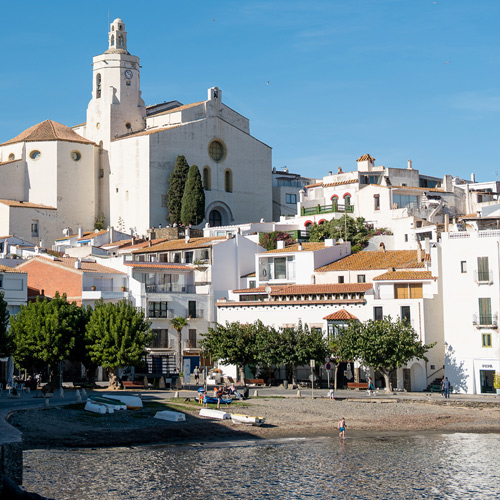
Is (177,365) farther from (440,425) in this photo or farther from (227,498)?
(227,498)

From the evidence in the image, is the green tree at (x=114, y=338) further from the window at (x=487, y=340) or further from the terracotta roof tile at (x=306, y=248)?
the window at (x=487, y=340)

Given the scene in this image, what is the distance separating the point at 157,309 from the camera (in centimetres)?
6253

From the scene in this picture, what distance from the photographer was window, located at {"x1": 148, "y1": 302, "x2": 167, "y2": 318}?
6234 centimetres

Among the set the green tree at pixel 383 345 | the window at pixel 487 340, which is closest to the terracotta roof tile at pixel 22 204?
the green tree at pixel 383 345

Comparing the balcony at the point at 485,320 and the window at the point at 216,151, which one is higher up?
the window at the point at 216,151

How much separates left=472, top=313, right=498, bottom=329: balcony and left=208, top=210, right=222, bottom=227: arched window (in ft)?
149

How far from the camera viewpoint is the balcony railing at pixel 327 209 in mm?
83438

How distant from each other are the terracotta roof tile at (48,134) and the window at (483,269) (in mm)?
53259

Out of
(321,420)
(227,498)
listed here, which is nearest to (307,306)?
(321,420)

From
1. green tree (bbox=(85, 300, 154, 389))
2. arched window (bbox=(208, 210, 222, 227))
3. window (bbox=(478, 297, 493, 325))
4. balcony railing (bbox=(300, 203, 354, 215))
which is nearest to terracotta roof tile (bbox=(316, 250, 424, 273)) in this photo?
window (bbox=(478, 297, 493, 325))

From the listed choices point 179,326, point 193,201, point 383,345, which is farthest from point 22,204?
point 383,345

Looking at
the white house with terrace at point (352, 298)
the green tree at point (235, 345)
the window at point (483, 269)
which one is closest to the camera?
the window at point (483, 269)

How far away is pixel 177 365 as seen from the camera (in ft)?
199

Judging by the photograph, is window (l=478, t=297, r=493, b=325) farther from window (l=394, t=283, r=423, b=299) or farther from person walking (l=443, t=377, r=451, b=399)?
window (l=394, t=283, r=423, b=299)
